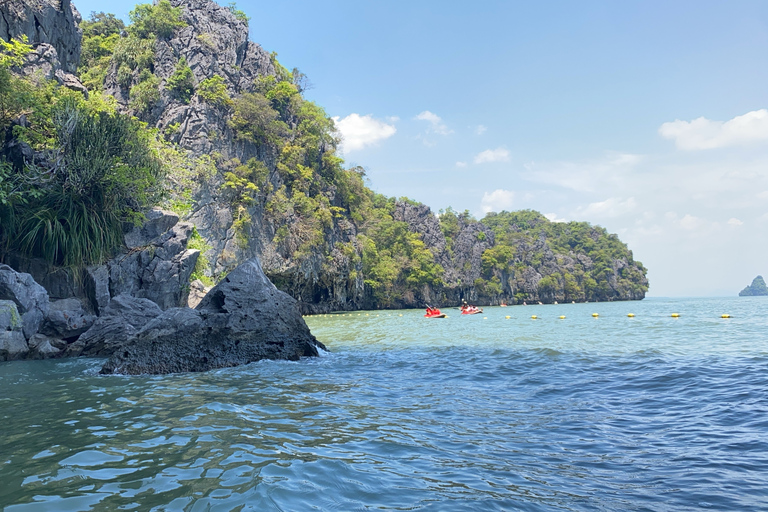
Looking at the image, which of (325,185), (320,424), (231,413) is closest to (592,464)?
(320,424)

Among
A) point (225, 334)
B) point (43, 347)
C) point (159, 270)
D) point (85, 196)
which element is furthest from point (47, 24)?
point (225, 334)

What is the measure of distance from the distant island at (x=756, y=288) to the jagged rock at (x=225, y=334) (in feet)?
596

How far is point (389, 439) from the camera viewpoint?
4.78m

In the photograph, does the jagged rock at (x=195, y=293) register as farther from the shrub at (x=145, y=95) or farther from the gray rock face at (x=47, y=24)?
the shrub at (x=145, y=95)

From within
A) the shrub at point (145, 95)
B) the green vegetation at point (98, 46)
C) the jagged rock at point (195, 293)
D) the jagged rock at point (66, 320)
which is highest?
the green vegetation at point (98, 46)

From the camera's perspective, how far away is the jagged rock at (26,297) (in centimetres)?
1075

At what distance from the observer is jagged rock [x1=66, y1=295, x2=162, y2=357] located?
11.5 meters

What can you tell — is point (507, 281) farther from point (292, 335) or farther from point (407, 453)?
point (407, 453)

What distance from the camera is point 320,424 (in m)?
5.30

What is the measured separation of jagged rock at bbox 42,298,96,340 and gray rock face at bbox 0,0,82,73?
39.9 ft

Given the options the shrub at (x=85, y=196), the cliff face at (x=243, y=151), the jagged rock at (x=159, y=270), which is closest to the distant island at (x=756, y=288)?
the cliff face at (x=243, y=151)

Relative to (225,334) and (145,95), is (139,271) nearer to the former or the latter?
(225,334)

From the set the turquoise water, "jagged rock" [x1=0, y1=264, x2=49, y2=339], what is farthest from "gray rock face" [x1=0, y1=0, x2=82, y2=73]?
the turquoise water

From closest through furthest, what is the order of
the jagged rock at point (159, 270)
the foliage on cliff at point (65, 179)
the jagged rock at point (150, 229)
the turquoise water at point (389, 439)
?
the turquoise water at point (389, 439) < the foliage on cliff at point (65, 179) < the jagged rock at point (159, 270) < the jagged rock at point (150, 229)
